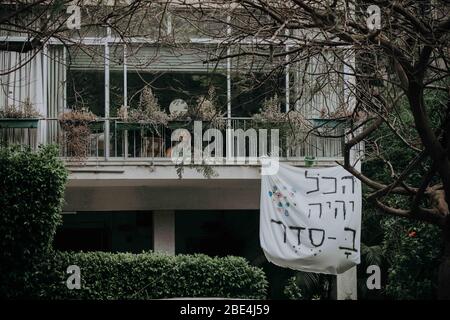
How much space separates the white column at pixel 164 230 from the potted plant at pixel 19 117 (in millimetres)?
3426

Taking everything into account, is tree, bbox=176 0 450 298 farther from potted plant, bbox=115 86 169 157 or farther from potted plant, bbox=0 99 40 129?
potted plant, bbox=0 99 40 129

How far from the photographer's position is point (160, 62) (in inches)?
658

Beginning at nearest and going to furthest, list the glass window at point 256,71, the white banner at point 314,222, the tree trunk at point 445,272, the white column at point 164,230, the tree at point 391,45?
1. the tree at point 391,45
2. the tree trunk at point 445,272
3. the glass window at point 256,71
4. the white banner at point 314,222
5. the white column at point 164,230

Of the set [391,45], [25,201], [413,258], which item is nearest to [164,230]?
[25,201]

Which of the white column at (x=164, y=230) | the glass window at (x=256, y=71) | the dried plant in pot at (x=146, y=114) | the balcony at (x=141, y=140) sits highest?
the glass window at (x=256, y=71)

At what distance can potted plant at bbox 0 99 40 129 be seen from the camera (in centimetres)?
1658

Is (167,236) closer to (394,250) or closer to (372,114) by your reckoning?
(394,250)

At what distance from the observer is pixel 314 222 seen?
1600cm

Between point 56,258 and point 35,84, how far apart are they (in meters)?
3.41

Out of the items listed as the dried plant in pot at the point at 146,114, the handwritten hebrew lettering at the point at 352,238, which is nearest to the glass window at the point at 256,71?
the dried plant in pot at the point at 146,114

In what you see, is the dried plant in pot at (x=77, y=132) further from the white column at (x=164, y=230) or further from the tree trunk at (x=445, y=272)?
the tree trunk at (x=445, y=272)

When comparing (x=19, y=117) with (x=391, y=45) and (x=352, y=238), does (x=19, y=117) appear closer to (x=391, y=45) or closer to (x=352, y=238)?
(x=352, y=238)

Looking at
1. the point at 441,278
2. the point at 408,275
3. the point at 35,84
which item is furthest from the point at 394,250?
the point at 35,84

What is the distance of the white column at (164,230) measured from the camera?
18.6 m
